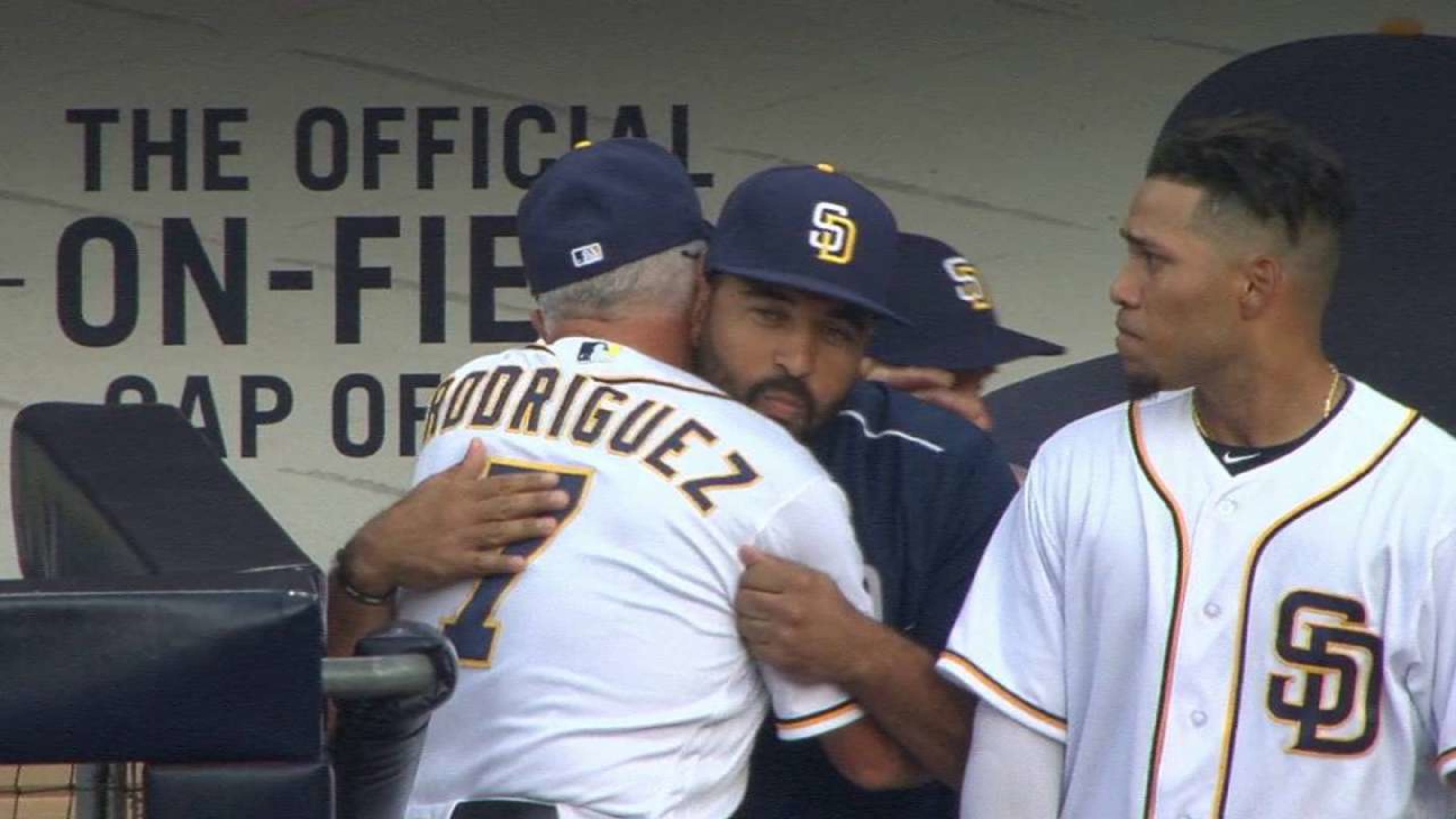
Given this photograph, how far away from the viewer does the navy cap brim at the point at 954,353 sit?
10.4 feet

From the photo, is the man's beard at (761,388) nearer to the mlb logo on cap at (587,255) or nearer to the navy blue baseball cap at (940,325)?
the mlb logo on cap at (587,255)

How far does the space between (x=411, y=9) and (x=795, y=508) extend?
2588 mm

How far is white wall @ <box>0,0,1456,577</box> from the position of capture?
469 centimetres

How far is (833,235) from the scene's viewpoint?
255cm

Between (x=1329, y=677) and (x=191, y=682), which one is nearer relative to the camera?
(x=191, y=682)

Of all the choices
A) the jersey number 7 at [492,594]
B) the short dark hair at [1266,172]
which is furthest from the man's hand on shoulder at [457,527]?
the short dark hair at [1266,172]

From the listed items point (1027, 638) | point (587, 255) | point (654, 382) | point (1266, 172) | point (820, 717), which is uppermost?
point (1266, 172)

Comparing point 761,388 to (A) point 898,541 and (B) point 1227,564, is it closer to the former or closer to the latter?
(A) point 898,541

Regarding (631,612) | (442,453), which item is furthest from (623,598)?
(442,453)

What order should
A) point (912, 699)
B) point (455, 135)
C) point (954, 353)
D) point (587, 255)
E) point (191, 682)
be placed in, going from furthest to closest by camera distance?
point (455, 135) → point (954, 353) → point (587, 255) → point (912, 699) → point (191, 682)

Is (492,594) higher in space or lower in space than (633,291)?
lower

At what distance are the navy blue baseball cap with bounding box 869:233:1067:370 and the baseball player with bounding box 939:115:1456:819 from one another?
0.74 meters

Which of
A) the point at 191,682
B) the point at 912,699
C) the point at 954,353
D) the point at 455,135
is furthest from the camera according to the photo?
the point at 455,135

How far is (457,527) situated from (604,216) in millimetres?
380
